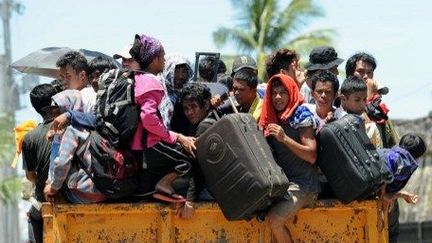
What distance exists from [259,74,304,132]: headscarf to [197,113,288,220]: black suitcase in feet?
0.99

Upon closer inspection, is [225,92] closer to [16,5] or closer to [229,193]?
[229,193]

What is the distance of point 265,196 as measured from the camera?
5992 millimetres

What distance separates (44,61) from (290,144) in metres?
3.92

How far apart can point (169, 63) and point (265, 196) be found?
1.66 metres

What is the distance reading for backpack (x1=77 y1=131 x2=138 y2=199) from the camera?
244 inches

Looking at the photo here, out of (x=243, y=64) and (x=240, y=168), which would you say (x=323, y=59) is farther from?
(x=240, y=168)

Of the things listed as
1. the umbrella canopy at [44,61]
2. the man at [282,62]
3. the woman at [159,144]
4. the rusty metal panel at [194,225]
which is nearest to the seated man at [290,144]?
the rusty metal panel at [194,225]

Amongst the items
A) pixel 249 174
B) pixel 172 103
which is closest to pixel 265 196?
pixel 249 174

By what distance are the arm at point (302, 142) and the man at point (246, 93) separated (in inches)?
26.6

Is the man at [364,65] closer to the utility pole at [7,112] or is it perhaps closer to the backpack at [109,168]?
the backpack at [109,168]

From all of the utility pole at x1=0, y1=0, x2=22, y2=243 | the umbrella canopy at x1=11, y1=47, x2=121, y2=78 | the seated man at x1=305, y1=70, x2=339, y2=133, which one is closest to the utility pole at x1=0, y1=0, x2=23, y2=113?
the utility pole at x1=0, y1=0, x2=22, y2=243

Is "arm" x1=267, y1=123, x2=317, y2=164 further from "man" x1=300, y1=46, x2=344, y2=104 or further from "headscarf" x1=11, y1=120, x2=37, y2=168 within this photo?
"headscarf" x1=11, y1=120, x2=37, y2=168

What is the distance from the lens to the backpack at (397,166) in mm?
6680

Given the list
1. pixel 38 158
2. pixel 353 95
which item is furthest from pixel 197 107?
pixel 38 158
